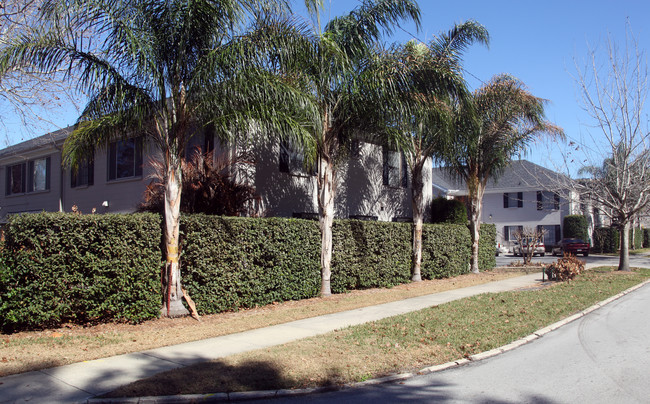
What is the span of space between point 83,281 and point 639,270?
21.7 m

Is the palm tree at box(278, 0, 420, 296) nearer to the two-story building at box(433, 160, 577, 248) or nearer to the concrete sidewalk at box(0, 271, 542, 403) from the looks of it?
the concrete sidewalk at box(0, 271, 542, 403)

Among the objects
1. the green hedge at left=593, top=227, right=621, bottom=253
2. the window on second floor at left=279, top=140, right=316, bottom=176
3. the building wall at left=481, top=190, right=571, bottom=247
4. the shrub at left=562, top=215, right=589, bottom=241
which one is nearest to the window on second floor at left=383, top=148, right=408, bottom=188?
the window on second floor at left=279, top=140, right=316, bottom=176

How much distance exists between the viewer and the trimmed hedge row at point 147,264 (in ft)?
28.1

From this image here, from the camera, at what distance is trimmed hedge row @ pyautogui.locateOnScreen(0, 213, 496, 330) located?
855 centimetres

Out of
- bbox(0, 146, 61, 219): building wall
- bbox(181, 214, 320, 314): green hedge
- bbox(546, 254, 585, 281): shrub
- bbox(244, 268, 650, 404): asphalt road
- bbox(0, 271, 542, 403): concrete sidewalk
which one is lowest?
bbox(244, 268, 650, 404): asphalt road

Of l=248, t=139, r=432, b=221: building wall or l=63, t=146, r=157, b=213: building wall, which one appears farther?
l=63, t=146, r=157, b=213: building wall

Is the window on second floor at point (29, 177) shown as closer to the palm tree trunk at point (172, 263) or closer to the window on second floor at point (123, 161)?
the window on second floor at point (123, 161)

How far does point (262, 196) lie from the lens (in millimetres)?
15359

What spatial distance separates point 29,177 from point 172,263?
48.9ft

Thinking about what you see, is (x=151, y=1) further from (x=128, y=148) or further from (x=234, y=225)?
(x=128, y=148)

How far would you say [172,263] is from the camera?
10.1 meters

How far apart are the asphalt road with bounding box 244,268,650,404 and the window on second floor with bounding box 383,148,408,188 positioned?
40.4 ft

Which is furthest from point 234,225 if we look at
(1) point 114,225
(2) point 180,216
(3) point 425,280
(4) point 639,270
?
(4) point 639,270

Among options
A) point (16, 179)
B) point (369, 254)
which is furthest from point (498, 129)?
point (16, 179)
